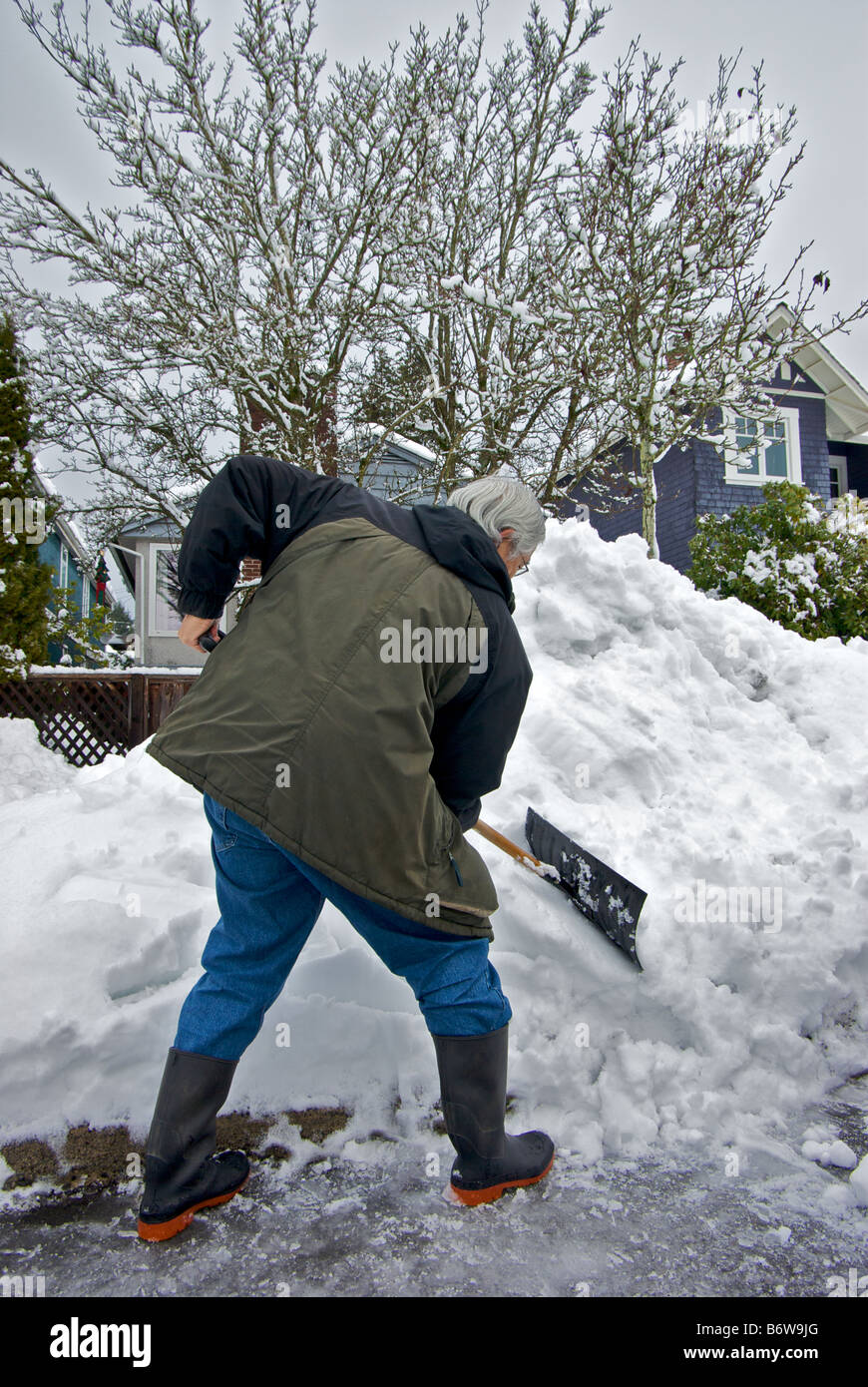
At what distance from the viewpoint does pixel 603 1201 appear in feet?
5.97

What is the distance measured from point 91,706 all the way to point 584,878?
6751 mm

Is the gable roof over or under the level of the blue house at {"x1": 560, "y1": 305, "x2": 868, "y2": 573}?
over

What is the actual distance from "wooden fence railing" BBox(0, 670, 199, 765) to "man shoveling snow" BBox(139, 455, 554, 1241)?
6.76 meters

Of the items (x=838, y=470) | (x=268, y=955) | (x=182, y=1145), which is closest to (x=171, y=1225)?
(x=182, y=1145)

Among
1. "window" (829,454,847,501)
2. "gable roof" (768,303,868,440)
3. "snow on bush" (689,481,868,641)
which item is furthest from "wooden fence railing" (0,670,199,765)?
"window" (829,454,847,501)

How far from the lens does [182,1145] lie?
65.2 inches

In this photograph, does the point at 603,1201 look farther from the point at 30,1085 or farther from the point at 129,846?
the point at 129,846

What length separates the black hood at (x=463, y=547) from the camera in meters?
1.66

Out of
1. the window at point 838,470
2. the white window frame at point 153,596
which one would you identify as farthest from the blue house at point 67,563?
the window at point 838,470

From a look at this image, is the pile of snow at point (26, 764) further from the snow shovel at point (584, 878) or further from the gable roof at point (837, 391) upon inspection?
the gable roof at point (837, 391)

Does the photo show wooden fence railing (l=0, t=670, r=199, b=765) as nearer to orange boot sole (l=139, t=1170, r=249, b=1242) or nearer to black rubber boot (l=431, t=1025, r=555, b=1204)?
orange boot sole (l=139, t=1170, r=249, b=1242)

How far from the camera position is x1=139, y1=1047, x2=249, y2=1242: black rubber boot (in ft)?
5.40

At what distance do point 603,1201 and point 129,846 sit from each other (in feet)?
6.28

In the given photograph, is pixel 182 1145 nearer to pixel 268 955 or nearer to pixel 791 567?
pixel 268 955
